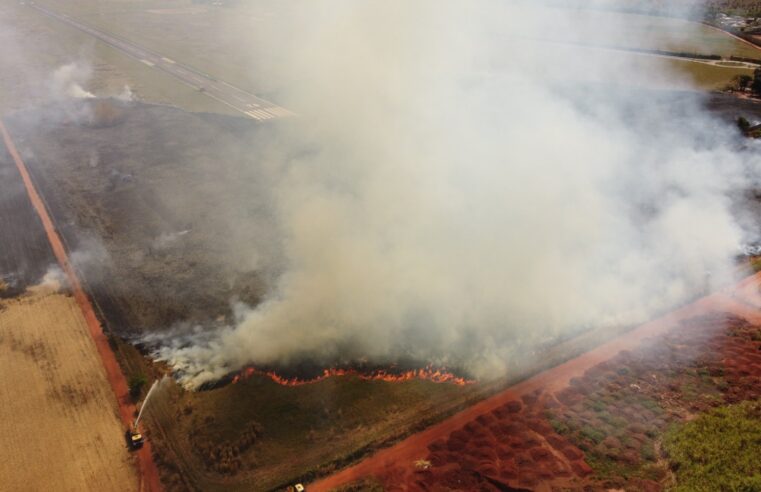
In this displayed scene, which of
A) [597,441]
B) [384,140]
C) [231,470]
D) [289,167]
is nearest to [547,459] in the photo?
[597,441]

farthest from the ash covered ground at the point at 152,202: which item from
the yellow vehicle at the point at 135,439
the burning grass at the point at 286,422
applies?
the yellow vehicle at the point at 135,439

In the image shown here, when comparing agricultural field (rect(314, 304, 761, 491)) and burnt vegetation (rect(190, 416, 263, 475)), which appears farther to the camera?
burnt vegetation (rect(190, 416, 263, 475))

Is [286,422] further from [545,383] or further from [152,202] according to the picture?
[152,202]

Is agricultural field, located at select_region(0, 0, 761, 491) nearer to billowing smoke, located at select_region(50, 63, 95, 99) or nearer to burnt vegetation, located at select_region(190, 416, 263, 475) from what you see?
burnt vegetation, located at select_region(190, 416, 263, 475)

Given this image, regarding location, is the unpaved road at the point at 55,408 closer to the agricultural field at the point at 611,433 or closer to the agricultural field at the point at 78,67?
the agricultural field at the point at 611,433

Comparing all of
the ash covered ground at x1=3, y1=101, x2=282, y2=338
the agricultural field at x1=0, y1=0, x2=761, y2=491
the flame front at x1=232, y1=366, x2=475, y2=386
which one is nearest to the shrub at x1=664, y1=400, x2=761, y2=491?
the agricultural field at x1=0, y1=0, x2=761, y2=491

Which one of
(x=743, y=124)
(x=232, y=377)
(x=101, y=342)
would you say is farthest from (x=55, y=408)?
(x=743, y=124)
